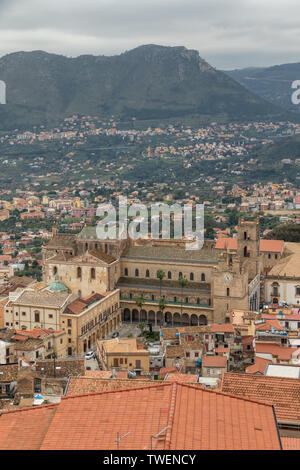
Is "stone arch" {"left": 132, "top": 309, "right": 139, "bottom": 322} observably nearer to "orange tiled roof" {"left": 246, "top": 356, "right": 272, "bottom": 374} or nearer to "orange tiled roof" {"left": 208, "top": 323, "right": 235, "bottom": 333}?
"orange tiled roof" {"left": 208, "top": 323, "right": 235, "bottom": 333}

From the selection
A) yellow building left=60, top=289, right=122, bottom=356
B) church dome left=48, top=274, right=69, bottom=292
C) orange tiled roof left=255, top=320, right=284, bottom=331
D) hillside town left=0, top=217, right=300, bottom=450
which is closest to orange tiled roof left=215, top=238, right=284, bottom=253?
hillside town left=0, top=217, right=300, bottom=450

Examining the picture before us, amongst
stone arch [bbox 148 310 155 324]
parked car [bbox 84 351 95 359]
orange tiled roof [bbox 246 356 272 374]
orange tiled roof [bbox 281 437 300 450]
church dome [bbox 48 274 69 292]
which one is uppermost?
orange tiled roof [bbox 281 437 300 450]

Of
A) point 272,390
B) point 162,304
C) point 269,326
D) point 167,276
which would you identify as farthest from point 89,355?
point 272,390

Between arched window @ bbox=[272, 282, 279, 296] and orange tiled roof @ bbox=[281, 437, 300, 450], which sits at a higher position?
orange tiled roof @ bbox=[281, 437, 300, 450]

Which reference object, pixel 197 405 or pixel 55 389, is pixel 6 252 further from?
pixel 197 405

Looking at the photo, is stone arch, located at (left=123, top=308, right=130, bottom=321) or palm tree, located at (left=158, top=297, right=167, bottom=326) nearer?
palm tree, located at (left=158, top=297, right=167, bottom=326)

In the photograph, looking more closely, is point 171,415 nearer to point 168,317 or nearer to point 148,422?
point 148,422
